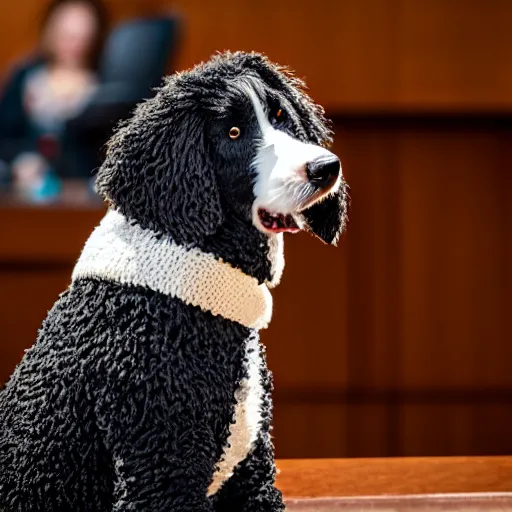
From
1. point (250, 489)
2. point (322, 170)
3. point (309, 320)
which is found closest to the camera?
point (322, 170)

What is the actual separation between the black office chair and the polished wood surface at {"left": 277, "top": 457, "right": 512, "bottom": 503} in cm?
76

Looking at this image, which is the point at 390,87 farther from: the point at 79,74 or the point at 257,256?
the point at 257,256

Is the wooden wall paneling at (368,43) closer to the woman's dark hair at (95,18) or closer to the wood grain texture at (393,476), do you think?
the woman's dark hair at (95,18)

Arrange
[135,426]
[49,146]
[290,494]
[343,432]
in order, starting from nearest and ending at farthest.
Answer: [135,426], [290,494], [49,146], [343,432]

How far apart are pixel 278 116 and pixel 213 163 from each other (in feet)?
0.21

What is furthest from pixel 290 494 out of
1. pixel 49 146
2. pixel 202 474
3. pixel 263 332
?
pixel 49 146

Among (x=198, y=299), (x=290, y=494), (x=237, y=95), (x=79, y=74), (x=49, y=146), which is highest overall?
(x=79, y=74)

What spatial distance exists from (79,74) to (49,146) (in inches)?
5.4

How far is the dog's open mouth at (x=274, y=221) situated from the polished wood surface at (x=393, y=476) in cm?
34

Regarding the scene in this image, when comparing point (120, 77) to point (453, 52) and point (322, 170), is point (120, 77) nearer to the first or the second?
point (453, 52)

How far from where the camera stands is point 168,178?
62cm

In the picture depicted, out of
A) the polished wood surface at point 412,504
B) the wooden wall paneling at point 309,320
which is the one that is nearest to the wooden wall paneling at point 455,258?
the wooden wall paneling at point 309,320

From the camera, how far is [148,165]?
2.03ft

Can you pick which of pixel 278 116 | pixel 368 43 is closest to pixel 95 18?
pixel 368 43
